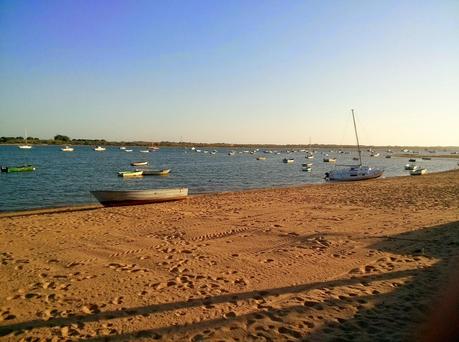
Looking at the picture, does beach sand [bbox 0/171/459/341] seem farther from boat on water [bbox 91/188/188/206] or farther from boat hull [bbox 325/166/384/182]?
boat hull [bbox 325/166/384/182]

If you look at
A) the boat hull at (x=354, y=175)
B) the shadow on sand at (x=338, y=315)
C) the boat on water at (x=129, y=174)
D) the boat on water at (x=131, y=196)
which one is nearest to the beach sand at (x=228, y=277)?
the shadow on sand at (x=338, y=315)

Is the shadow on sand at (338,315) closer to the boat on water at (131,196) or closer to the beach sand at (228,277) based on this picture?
the beach sand at (228,277)

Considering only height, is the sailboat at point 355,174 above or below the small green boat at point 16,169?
above

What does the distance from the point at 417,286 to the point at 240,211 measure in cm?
1104

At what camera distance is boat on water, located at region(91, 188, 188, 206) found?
21.1 meters

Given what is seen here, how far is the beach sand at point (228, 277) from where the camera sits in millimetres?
5820

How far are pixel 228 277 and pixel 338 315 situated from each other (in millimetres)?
2784

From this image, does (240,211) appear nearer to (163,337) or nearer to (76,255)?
(76,255)

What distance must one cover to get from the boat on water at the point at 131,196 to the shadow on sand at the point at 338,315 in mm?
15433

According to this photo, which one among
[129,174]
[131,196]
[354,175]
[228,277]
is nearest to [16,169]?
[129,174]

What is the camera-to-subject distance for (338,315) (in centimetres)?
616

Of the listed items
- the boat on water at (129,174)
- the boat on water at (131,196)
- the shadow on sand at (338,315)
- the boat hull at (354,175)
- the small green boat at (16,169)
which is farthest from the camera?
the small green boat at (16,169)

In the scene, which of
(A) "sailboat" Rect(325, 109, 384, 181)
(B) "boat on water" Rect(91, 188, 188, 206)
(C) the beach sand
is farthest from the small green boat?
(A) "sailboat" Rect(325, 109, 384, 181)

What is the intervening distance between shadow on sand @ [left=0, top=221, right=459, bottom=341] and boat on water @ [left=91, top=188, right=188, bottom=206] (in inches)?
608
